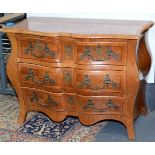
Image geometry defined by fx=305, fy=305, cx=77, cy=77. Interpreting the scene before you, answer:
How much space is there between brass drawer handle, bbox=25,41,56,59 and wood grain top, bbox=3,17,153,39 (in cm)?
8

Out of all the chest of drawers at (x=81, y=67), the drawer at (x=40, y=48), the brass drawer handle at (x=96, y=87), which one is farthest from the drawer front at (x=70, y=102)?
the drawer at (x=40, y=48)

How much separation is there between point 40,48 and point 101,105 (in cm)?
52

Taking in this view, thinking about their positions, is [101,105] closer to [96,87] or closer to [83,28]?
[96,87]

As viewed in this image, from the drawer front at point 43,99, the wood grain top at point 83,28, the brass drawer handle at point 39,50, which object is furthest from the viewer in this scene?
the drawer front at point 43,99

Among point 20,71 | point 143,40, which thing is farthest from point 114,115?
point 20,71

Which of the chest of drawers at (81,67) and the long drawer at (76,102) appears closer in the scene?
the chest of drawers at (81,67)

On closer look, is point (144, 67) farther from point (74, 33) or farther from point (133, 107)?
point (74, 33)

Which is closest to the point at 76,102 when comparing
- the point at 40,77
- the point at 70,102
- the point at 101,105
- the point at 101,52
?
the point at 70,102

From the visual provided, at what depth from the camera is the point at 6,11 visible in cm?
239

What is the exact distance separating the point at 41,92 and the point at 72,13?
2.23ft

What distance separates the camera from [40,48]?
6.13 ft

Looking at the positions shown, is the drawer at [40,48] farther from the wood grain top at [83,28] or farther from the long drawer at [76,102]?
the long drawer at [76,102]

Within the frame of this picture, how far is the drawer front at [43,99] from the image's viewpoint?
196 centimetres

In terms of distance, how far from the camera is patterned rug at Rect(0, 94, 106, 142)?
200cm
